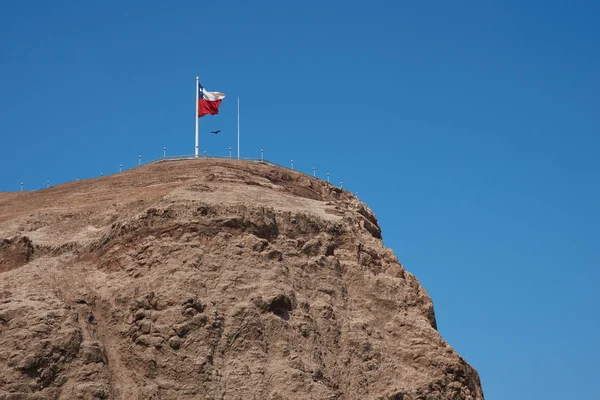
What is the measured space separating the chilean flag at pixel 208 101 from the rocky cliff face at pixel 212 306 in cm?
1299

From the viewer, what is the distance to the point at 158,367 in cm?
4922

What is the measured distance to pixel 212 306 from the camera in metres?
51.3

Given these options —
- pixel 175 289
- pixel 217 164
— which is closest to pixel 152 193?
pixel 217 164

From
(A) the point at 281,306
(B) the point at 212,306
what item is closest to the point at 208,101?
(A) the point at 281,306

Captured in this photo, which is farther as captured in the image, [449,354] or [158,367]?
[449,354]

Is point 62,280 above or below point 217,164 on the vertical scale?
below

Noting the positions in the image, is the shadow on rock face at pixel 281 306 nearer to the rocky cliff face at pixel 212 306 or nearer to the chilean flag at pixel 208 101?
the rocky cliff face at pixel 212 306

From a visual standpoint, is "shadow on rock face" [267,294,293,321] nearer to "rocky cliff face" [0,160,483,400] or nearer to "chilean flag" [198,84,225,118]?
"rocky cliff face" [0,160,483,400]

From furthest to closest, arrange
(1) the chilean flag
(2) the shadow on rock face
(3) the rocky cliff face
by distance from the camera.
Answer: (1) the chilean flag < (2) the shadow on rock face < (3) the rocky cliff face

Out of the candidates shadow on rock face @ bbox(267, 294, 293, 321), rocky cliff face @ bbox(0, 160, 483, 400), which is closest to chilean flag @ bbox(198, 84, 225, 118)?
rocky cliff face @ bbox(0, 160, 483, 400)

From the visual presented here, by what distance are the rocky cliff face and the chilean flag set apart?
42.6 ft

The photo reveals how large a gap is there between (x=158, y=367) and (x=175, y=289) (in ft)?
11.9

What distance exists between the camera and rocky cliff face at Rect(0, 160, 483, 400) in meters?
48.9

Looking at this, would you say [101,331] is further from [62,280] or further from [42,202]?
[42,202]
